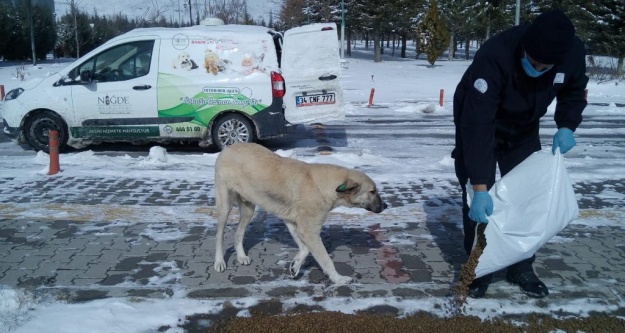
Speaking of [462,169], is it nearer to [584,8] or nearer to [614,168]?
[614,168]

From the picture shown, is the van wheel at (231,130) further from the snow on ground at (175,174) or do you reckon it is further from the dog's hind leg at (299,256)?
the dog's hind leg at (299,256)

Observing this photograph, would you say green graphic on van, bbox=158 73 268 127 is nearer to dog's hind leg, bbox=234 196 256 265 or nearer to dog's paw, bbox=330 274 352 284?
dog's hind leg, bbox=234 196 256 265

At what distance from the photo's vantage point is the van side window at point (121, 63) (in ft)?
32.4

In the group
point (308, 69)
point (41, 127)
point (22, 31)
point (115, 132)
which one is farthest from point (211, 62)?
point (22, 31)

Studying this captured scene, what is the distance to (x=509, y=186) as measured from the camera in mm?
3932

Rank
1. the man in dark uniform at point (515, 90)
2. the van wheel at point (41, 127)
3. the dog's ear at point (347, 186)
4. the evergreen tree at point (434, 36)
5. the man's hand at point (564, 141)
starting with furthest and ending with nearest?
the evergreen tree at point (434, 36) → the van wheel at point (41, 127) → the dog's ear at point (347, 186) → the man's hand at point (564, 141) → the man in dark uniform at point (515, 90)

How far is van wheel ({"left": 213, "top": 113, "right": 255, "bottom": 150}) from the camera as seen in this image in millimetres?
10023

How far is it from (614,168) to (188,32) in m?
7.78

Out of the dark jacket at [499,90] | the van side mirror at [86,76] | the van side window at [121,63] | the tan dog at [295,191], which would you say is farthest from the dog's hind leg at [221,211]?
the van side mirror at [86,76]

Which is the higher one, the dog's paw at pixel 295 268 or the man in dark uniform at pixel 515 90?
the man in dark uniform at pixel 515 90

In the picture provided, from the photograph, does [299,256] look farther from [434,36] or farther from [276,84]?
[434,36]

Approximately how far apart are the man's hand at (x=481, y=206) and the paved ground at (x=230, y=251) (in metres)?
0.86

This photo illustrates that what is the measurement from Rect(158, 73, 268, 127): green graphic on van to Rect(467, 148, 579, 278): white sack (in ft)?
21.4

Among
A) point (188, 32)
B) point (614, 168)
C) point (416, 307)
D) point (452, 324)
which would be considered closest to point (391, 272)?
point (416, 307)
